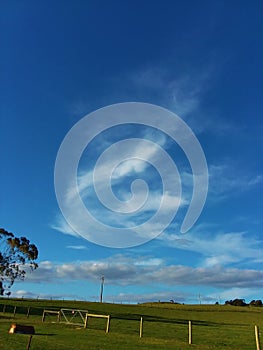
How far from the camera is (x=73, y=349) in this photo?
2497 cm

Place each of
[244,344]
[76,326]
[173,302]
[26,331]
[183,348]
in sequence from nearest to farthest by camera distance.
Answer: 1. [183,348]
2. [26,331]
3. [244,344]
4. [76,326]
5. [173,302]

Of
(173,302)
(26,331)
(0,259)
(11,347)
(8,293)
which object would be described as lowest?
(11,347)

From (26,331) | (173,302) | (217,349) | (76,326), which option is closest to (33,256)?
(76,326)

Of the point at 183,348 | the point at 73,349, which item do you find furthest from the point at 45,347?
the point at 183,348

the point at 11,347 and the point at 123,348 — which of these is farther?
the point at 123,348

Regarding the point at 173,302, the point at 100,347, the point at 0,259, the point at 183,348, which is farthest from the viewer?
the point at 173,302

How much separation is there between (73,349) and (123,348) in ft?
14.6

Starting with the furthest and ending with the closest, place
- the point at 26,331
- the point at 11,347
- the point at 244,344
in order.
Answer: the point at 244,344
the point at 26,331
the point at 11,347

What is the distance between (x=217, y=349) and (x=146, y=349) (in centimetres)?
743

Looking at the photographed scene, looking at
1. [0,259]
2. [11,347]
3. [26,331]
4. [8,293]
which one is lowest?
[11,347]

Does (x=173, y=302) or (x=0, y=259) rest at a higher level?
(x=173, y=302)

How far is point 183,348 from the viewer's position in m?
30.6

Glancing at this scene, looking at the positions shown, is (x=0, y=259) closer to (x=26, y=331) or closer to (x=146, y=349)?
(x=26, y=331)

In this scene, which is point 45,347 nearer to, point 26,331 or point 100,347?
point 100,347
